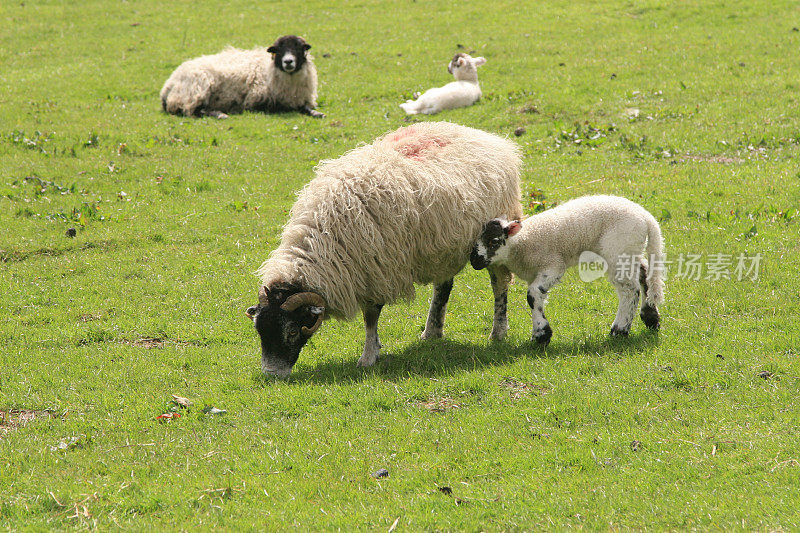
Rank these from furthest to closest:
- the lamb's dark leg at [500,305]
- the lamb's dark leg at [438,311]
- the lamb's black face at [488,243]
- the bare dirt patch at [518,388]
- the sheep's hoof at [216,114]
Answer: the sheep's hoof at [216,114], the lamb's dark leg at [438,311], the lamb's dark leg at [500,305], the lamb's black face at [488,243], the bare dirt patch at [518,388]

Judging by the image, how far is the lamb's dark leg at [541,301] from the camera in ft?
28.1

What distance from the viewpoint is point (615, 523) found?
215 inches

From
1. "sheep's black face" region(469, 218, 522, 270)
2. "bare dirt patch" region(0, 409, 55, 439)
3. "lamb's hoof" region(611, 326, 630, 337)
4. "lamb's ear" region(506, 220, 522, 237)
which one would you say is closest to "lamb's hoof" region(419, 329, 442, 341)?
"sheep's black face" region(469, 218, 522, 270)

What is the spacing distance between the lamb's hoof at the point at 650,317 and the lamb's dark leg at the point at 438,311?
2207 mm

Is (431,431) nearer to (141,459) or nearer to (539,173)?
(141,459)

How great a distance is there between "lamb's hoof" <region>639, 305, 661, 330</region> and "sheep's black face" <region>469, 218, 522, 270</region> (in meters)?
1.66

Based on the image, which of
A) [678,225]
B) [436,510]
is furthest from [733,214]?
[436,510]

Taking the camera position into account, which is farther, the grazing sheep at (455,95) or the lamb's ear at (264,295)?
the grazing sheep at (455,95)

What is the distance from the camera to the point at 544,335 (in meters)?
8.59

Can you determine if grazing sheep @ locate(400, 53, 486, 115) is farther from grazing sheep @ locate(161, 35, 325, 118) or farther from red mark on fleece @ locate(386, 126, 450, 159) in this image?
red mark on fleece @ locate(386, 126, 450, 159)

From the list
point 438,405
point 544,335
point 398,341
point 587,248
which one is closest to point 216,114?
point 398,341

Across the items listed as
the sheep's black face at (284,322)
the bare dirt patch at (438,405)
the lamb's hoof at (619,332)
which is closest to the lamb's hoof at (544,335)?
the lamb's hoof at (619,332)

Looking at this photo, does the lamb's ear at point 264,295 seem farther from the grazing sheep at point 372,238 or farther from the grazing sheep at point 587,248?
the grazing sheep at point 587,248

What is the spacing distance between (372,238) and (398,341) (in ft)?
5.47
